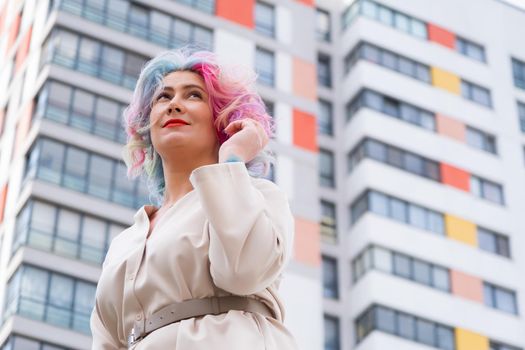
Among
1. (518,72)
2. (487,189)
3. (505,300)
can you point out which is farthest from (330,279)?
(518,72)

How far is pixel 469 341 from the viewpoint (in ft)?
191

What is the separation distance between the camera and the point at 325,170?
6319 centimetres

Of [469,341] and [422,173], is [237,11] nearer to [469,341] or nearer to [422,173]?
[422,173]

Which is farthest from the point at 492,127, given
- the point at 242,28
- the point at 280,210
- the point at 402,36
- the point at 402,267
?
the point at 280,210

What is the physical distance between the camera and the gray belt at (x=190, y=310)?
6.01 meters

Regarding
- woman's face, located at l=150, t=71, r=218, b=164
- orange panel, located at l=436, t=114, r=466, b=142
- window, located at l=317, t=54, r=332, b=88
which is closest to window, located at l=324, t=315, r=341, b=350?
orange panel, located at l=436, t=114, r=466, b=142

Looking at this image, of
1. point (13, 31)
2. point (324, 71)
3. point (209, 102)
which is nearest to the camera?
point (209, 102)

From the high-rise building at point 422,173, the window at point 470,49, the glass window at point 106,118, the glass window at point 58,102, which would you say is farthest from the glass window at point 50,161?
the window at point 470,49

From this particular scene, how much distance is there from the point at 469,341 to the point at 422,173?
8726mm

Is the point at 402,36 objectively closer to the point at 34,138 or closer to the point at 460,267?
the point at 460,267

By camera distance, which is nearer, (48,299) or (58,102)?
(48,299)

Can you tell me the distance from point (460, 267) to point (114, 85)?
19224mm

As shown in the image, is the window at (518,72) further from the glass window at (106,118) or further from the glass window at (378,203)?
the glass window at (106,118)

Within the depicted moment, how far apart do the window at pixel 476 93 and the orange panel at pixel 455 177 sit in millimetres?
4866
